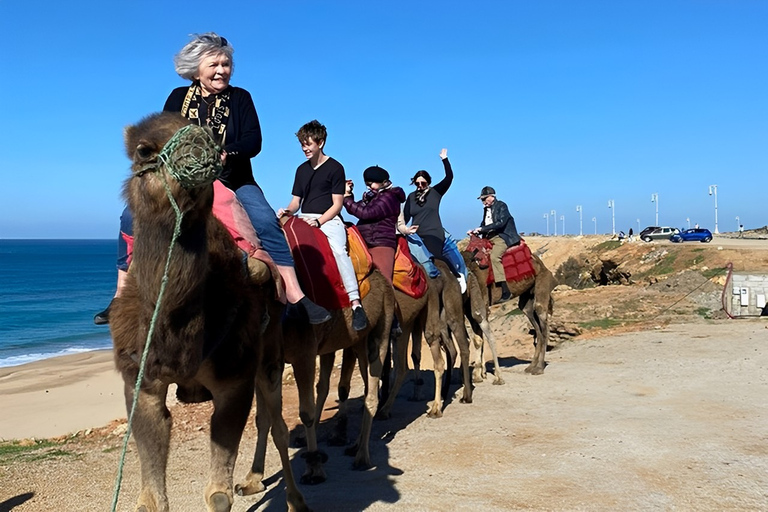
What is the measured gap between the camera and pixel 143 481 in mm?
3762

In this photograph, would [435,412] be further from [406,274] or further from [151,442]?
[151,442]

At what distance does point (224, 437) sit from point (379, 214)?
4365 mm

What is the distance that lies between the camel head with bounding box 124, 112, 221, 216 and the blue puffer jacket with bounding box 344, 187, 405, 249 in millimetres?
4879

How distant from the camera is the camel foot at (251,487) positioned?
6500 millimetres

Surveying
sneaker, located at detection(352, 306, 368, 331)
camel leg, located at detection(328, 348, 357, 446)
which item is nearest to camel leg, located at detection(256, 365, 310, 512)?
sneaker, located at detection(352, 306, 368, 331)

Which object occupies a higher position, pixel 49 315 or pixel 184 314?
pixel 184 314

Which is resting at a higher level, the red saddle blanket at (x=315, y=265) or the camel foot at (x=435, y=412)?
the red saddle blanket at (x=315, y=265)

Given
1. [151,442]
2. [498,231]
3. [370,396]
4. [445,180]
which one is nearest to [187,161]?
[151,442]

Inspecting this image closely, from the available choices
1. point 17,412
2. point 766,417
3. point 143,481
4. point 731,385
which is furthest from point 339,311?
point 17,412

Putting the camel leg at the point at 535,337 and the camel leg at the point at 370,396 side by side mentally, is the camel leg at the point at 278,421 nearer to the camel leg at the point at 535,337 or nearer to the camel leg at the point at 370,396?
the camel leg at the point at 370,396

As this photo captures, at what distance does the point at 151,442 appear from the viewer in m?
3.74

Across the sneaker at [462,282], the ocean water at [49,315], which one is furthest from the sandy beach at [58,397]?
the sneaker at [462,282]

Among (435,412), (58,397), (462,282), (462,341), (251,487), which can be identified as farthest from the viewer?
(58,397)

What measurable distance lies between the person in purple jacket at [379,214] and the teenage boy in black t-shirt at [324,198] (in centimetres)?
117
